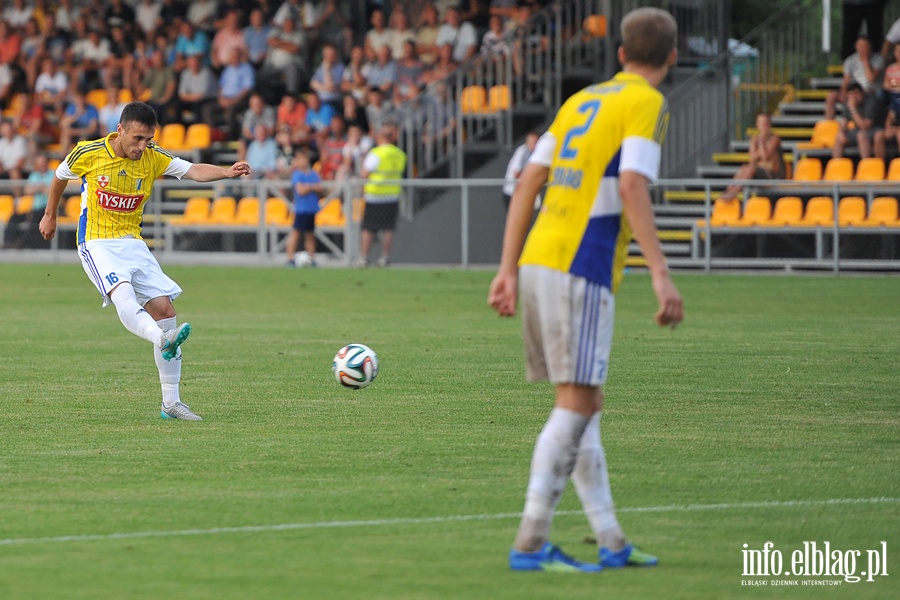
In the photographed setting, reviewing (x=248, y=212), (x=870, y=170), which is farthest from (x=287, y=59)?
(x=870, y=170)

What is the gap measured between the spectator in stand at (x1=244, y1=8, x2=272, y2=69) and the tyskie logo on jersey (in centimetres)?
2201

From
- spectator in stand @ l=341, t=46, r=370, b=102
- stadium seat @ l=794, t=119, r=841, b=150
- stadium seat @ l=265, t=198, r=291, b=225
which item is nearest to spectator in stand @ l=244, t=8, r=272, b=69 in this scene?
spectator in stand @ l=341, t=46, r=370, b=102

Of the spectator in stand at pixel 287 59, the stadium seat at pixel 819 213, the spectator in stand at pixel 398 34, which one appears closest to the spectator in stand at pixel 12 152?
the spectator in stand at pixel 287 59

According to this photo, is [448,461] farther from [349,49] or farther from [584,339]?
[349,49]

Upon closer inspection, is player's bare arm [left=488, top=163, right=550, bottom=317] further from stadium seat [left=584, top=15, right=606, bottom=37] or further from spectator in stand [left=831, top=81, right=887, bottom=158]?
stadium seat [left=584, top=15, right=606, bottom=37]

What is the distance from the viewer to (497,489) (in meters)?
7.11

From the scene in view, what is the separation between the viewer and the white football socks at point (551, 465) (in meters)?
5.39

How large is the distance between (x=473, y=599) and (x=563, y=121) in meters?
1.76

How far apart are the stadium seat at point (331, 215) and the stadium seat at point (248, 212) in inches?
49.2

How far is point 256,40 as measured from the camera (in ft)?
104

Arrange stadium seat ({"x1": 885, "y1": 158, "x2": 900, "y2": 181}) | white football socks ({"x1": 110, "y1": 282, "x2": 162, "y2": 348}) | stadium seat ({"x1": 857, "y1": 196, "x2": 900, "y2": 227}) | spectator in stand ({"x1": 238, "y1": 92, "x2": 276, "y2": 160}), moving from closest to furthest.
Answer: white football socks ({"x1": 110, "y1": 282, "x2": 162, "y2": 348}) < stadium seat ({"x1": 857, "y1": 196, "x2": 900, "y2": 227}) < stadium seat ({"x1": 885, "y1": 158, "x2": 900, "y2": 181}) < spectator in stand ({"x1": 238, "y1": 92, "x2": 276, "y2": 160})

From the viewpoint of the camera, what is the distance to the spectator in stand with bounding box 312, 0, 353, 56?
31.9 m

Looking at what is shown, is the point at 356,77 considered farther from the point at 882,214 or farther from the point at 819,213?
the point at 882,214

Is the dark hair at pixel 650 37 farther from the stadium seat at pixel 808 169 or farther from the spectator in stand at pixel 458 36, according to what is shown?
the spectator in stand at pixel 458 36
